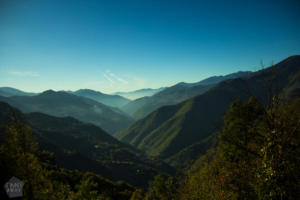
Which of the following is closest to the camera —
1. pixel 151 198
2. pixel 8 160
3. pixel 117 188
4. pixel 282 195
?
pixel 282 195

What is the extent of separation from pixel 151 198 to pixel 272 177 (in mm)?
39826

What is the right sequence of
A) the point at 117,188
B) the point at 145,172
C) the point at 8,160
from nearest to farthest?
the point at 8,160 < the point at 117,188 < the point at 145,172

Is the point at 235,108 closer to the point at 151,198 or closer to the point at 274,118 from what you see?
the point at 274,118

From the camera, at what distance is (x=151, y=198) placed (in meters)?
43.8

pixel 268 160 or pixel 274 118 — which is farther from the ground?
pixel 274 118

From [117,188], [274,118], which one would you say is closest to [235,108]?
[274,118]

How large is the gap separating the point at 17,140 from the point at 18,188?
3278 mm

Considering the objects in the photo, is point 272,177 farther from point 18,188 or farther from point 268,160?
point 18,188

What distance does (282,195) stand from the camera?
10.7m

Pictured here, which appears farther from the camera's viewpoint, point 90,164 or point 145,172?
point 145,172

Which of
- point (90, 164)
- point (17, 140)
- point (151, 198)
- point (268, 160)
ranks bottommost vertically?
point (90, 164)

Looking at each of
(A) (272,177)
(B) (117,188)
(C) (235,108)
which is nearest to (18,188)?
(A) (272,177)

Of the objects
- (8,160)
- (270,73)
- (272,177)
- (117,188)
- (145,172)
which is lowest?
(145,172)

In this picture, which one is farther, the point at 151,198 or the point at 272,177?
the point at 151,198
